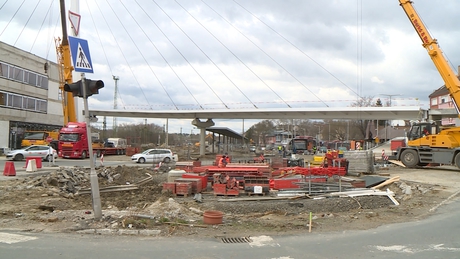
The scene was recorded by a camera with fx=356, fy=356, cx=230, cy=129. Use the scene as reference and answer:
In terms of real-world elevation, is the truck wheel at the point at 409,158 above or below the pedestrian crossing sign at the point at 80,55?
below

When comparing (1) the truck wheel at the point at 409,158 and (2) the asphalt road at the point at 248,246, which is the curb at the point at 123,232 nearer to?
(2) the asphalt road at the point at 248,246

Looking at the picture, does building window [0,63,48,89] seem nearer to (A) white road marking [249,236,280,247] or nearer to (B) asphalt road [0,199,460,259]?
(B) asphalt road [0,199,460,259]

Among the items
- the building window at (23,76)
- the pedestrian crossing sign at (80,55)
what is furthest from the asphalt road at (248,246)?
the building window at (23,76)

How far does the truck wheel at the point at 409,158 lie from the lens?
25266 millimetres

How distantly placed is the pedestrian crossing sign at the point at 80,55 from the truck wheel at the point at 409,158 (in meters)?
23.6

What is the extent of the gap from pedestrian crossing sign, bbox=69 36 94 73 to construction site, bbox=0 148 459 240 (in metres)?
3.76

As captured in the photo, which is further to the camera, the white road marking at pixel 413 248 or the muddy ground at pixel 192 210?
the muddy ground at pixel 192 210

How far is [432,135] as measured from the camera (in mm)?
24203

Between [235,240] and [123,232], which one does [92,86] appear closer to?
[123,232]

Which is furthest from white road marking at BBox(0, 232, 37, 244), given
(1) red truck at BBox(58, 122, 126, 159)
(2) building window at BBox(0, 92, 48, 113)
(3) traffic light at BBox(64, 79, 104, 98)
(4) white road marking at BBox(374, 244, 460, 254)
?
(2) building window at BBox(0, 92, 48, 113)

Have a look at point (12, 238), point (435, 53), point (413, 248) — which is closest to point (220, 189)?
point (12, 238)

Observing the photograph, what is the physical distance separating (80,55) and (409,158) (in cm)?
2393

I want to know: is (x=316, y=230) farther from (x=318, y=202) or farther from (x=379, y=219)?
(x=318, y=202)

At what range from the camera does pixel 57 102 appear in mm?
55719
